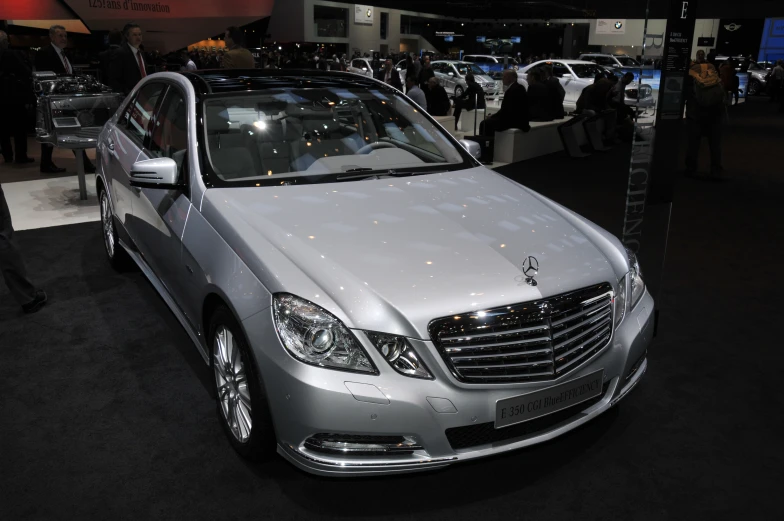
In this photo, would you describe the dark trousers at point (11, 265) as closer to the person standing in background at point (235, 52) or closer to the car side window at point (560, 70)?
the person standing in background at point (235, 52)

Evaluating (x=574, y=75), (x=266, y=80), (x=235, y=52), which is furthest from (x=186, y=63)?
(x=266, y=80)

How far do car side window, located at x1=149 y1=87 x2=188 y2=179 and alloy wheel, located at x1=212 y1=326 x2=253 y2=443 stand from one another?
3.06 feet

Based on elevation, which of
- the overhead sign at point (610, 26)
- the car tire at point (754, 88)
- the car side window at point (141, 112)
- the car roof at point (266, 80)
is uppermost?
the overhead sign at point (610, 26)

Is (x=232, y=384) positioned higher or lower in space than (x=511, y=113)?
lower

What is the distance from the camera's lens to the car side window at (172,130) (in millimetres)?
3225

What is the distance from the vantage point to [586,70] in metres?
18.6

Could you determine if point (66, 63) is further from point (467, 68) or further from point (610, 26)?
point (610, 26)

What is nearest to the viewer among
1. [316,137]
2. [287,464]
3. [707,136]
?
[287,464]

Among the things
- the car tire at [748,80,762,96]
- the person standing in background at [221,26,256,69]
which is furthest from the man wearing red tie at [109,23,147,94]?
the car tire at [748,80,762,96]

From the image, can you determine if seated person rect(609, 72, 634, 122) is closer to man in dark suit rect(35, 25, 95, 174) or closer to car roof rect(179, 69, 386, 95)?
man in dark suit rect(35, 25, 95, 174)

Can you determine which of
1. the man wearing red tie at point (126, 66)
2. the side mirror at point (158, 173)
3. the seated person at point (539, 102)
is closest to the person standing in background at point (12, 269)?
the side mirror at point (158, 173)

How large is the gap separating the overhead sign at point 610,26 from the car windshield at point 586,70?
70.5 ft

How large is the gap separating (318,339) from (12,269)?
9.07ft

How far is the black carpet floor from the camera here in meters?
2.42
